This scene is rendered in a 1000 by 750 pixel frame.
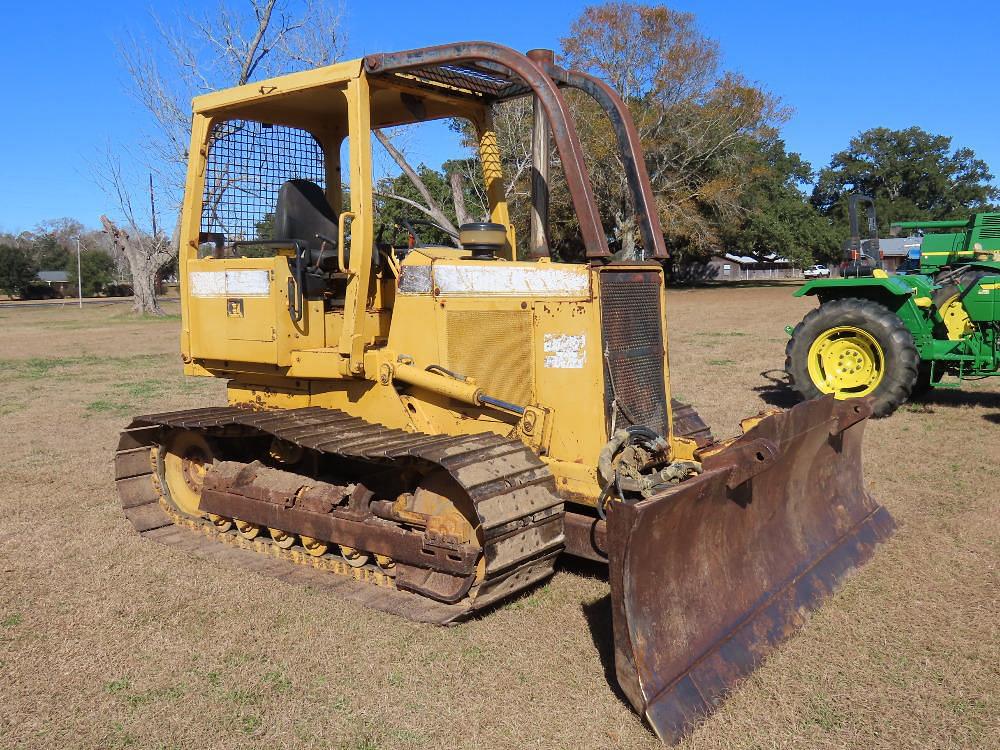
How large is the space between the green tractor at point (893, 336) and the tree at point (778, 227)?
3210cm

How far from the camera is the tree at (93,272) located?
210 feet

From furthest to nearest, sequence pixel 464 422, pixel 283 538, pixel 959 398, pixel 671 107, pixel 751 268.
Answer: pixel 751 268, pixel 671 107, pixel 959 398, pixel 283 538, pixel 464 422

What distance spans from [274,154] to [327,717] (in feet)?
13.6

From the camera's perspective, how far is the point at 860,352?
9.98 metres

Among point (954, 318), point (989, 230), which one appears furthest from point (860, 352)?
point (989, 230)

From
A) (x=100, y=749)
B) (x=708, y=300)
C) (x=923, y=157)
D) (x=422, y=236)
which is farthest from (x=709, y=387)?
(x=923, y=157)

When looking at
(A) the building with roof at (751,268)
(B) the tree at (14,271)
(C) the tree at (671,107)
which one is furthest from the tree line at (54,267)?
(A) the building with roof at (751,268)

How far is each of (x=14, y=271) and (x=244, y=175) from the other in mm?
62400

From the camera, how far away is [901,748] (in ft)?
10.8

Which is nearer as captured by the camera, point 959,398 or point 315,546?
point 315,546

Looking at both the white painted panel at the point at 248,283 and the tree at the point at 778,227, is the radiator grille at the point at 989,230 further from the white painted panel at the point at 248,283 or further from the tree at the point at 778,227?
the tree at the point at 778,227

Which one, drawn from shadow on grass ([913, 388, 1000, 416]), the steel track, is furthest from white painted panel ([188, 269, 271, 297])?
shadow on grass ([913, 388, 1000, 416])

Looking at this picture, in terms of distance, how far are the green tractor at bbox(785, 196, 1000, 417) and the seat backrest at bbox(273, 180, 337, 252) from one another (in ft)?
21.4

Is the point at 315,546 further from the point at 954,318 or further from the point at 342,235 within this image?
the point at 954,318
